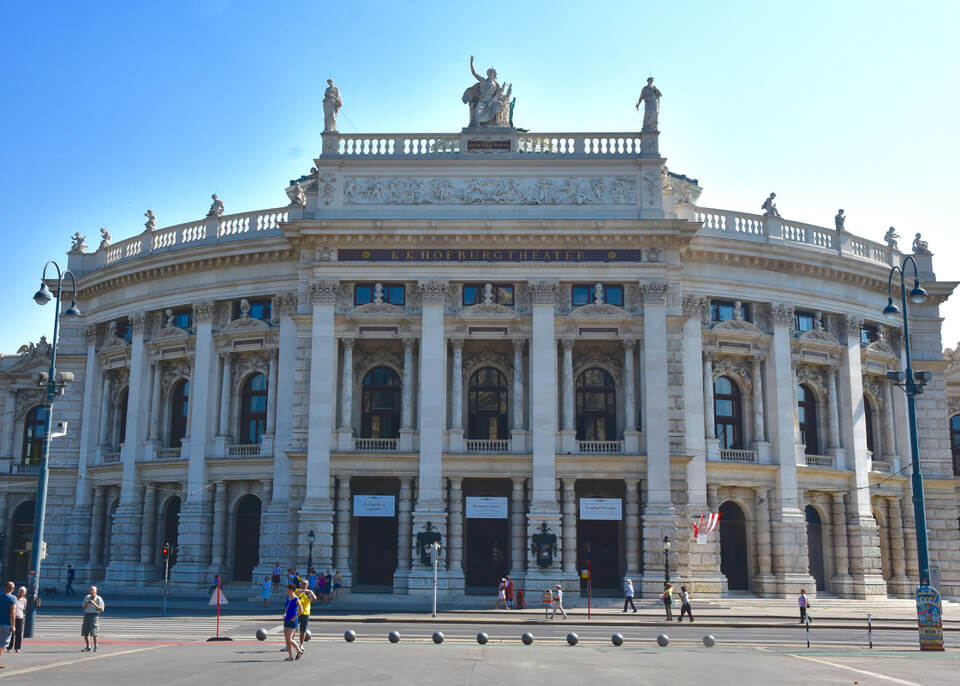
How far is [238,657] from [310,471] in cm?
2146

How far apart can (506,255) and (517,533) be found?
13.2m

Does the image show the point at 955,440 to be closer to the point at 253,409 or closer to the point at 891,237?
the point at 891,237

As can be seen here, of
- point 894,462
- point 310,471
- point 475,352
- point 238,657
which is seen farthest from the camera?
point 894,462

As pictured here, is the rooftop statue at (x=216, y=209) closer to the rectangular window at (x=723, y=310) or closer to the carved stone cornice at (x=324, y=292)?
the carved stone cornice at (x=324, y=292)

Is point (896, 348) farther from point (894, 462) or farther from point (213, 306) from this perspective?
point (213, 306)

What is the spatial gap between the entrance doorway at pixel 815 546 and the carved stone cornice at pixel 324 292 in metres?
26.3

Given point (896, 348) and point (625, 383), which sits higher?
point (896, 348)

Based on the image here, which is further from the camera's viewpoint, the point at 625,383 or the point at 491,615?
the point at 625,383

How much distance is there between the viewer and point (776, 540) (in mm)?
45281

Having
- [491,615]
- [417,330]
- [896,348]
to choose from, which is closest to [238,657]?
[491,615]

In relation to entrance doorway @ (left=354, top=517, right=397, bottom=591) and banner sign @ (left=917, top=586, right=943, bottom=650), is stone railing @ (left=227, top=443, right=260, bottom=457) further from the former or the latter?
banner sign @ (left=917, top=586, right=943, bottom=650)

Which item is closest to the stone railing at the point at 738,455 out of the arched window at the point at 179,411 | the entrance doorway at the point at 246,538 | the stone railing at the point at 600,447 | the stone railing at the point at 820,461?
the stone railing at the point at 820,461

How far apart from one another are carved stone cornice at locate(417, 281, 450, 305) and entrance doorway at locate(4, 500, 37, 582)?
92.1 feet

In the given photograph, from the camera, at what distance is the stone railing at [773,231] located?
48156mm
